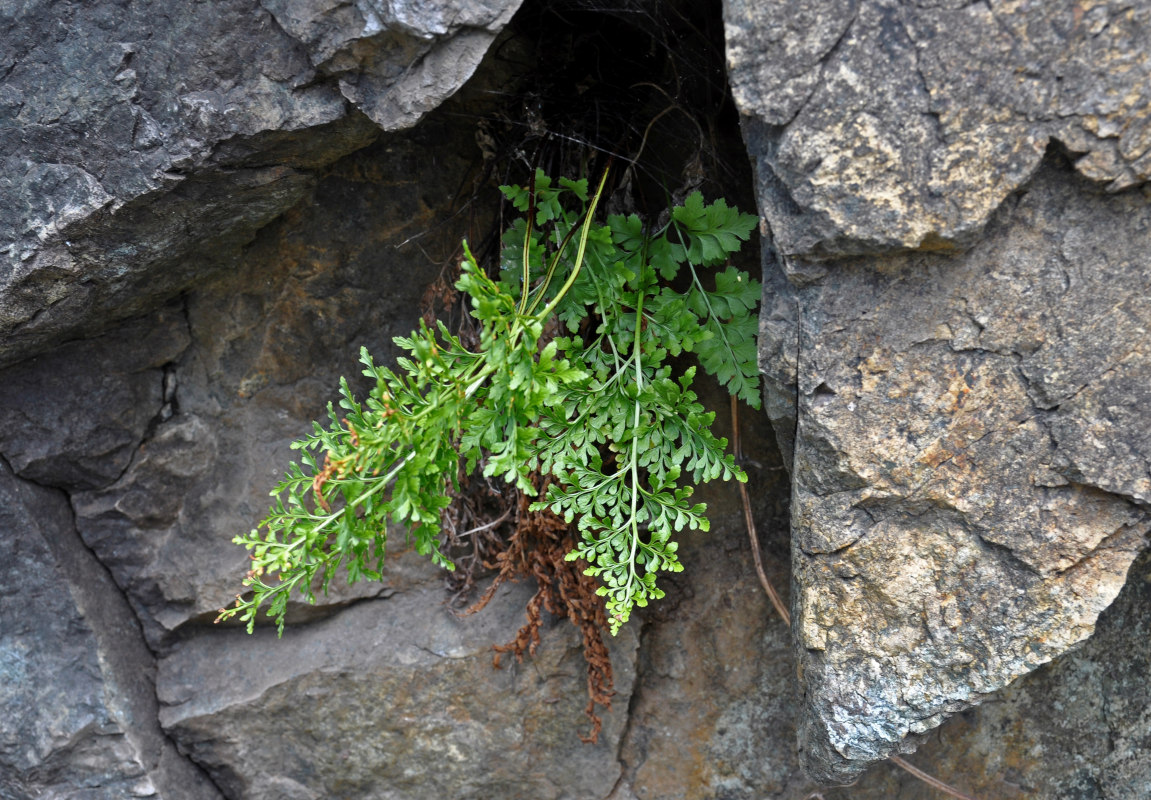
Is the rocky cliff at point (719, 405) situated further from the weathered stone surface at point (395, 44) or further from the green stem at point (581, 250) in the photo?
the green stem at point (581, 250)

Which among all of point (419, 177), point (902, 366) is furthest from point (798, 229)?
point (419, 177)

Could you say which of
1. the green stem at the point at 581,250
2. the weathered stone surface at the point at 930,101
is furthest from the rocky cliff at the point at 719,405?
the green stem at the point at 581,250

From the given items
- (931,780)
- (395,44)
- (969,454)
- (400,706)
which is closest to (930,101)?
(969,454)

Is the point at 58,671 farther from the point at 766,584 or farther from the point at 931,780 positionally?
the point at 931,780

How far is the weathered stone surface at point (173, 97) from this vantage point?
1.85 metres

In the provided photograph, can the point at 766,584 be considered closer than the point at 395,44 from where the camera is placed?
No

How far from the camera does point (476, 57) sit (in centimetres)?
184

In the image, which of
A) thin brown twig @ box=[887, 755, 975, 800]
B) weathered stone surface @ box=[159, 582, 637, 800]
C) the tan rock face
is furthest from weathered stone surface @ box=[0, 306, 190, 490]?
thin brown twig @ box=[887, 755, 975, 800]

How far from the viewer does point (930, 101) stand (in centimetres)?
158

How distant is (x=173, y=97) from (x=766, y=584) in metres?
2.16

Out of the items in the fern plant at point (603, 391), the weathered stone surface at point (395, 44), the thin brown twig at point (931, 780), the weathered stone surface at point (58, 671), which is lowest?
the weathered stone surface at point (58, 671)

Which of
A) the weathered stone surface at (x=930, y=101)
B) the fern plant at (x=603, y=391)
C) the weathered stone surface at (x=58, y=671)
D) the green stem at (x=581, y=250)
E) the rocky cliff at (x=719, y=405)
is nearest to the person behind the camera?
the weathered stone surface at (x=930, y=101)

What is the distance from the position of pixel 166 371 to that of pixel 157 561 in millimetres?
673

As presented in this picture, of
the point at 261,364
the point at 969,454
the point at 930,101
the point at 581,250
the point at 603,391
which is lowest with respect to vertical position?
the point at 261,364
